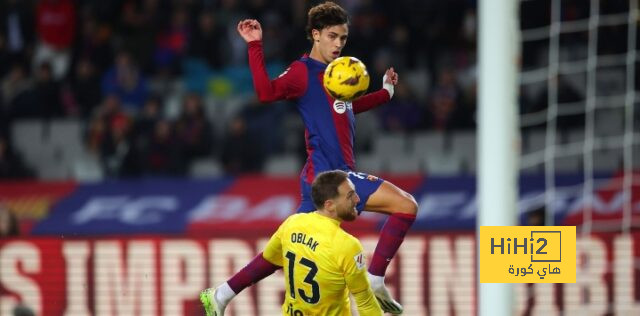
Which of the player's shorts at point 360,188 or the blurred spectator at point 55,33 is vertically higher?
the blurred spectator at point 55,33

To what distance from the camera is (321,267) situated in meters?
6.52

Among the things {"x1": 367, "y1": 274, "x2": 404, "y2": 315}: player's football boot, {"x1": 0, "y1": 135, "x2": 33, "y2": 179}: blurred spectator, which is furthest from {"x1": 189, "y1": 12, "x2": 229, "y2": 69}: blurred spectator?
{"x1": 367, "y1": 274, "x2": 404, "y2": 315}: player's football boot

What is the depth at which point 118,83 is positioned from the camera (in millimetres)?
15297

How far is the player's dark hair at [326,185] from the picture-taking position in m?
6.36

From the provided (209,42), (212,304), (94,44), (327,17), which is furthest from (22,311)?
(94,44)

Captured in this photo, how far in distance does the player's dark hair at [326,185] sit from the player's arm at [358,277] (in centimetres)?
26

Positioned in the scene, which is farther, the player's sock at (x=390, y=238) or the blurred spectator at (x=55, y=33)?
the blurred spectator at (x=55, y=33)

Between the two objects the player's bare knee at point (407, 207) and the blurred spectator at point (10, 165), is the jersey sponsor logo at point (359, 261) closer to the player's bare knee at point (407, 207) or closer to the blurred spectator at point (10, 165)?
the player's bare knee at point (407, 207)

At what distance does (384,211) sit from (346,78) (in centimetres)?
77

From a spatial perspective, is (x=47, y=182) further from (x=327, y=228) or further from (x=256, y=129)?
(x=327, y=228)

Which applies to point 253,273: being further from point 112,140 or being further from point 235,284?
point 112,140

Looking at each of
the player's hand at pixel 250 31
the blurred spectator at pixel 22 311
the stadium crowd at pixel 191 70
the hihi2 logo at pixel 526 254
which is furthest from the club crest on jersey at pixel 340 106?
the stadium crowd at pixel 191 70

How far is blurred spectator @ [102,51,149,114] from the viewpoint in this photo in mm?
15234

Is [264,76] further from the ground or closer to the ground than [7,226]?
closer to the ground
